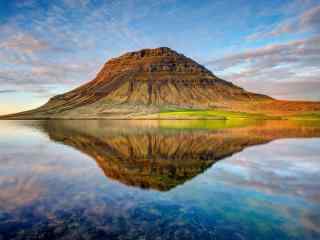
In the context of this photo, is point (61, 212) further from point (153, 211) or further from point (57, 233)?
point (153, 211)

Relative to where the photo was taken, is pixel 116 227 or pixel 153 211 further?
pixel 153 211

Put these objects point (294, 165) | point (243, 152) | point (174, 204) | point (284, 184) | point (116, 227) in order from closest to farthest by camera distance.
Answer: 1. point (116, 227)
2. point (174, 204)
3. point (284, 184)
4. point (294, 165)
5. point (243, 152)

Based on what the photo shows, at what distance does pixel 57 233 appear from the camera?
1032 centimetres

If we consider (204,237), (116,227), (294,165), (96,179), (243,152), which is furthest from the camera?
(243,152)

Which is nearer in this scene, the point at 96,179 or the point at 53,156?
the point at 96,179

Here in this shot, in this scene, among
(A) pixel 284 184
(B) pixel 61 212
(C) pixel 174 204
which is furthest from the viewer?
(A) pixel 284 184

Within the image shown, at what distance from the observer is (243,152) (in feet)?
103

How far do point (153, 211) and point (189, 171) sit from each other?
9258 mm

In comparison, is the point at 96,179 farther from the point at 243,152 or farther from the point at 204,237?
the point at 243,152

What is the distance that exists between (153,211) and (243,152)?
21440mm

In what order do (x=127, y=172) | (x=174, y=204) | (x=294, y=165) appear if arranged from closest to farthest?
(x=174, y=204) → (x=127, y=172) → (x=294, y=165)

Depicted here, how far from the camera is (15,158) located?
27594 millimetres

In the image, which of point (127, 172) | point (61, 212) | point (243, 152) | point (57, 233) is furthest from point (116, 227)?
point (243, 152)

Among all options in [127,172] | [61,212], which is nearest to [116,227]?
[61,212]
